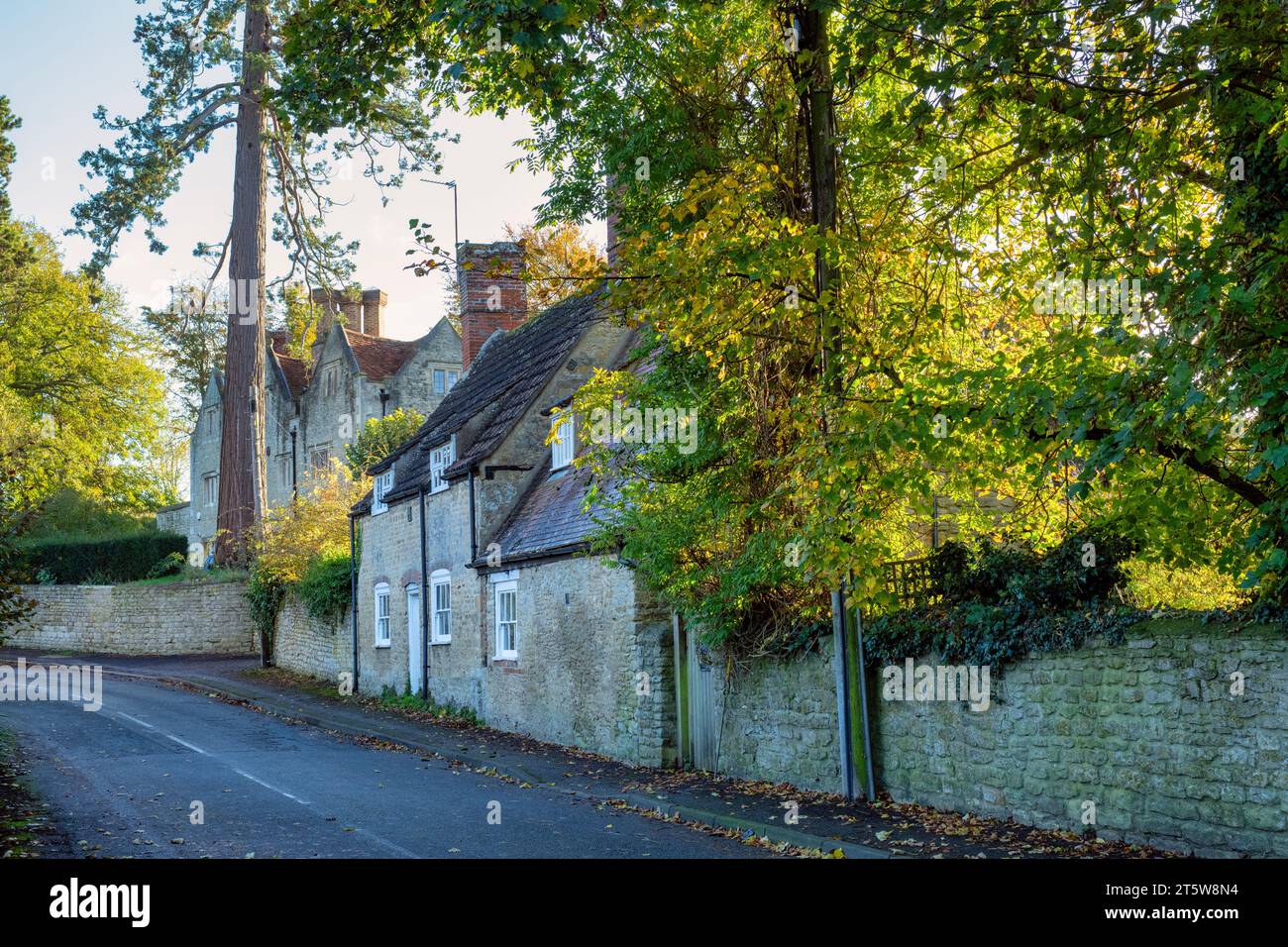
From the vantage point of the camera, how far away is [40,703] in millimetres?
25312

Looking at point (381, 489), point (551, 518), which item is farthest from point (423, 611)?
point (551, 518)

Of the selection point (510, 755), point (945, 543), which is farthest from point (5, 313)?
point (945, 543)

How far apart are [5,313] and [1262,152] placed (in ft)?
160

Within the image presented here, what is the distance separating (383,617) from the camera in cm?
2788

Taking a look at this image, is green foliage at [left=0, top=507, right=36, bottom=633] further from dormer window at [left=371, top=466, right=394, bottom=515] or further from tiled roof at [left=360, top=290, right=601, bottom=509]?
dormer window at [left=371, top=466, right=394, bottom=515]

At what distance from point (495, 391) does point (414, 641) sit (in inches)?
226

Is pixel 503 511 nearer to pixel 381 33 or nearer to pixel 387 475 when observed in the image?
pixel 387 475

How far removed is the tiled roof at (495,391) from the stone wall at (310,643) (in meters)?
4.82

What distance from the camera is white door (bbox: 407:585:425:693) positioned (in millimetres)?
25656

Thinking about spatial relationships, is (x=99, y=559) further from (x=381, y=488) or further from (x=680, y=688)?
(x=680, y=688)

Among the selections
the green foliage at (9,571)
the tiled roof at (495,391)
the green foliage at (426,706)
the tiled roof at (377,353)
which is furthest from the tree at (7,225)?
the green foliage at (9,571)

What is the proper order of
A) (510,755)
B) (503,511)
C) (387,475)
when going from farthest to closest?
(387,475), (503,511), (510,755)

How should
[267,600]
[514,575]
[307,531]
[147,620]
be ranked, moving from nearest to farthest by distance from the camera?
[514,575]
[307,531]
[267,600]
[147,620]

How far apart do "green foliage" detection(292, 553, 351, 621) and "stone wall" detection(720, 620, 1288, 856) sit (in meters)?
19.7
